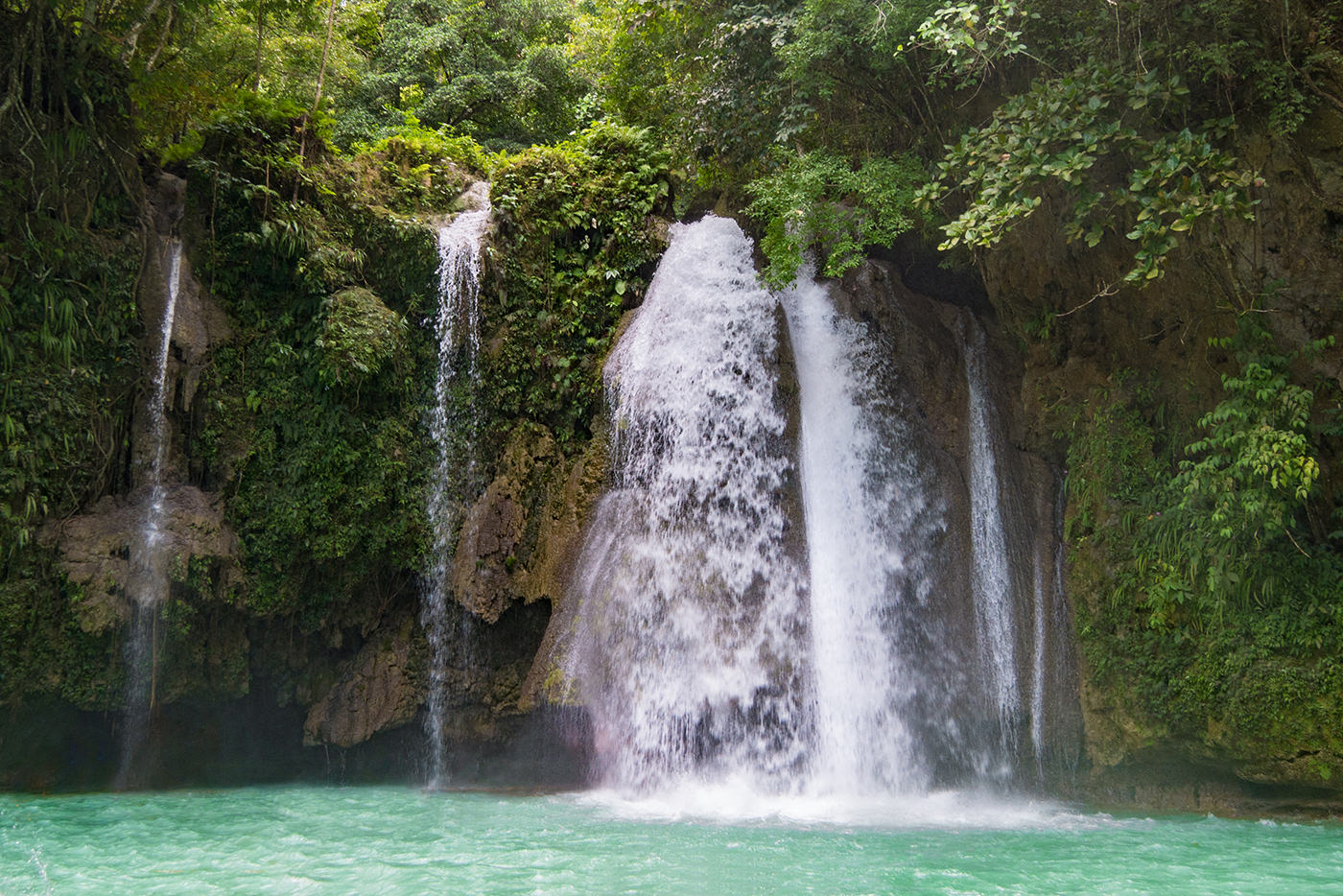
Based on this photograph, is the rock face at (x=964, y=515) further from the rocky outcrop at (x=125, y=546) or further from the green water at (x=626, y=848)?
the rocky outcrop at (x=125, y=546)

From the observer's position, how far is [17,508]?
8086 millimetres

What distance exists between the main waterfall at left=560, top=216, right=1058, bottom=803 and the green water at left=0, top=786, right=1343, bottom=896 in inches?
29.8

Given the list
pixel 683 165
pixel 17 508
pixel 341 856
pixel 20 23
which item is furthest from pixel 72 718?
pixel 683 165

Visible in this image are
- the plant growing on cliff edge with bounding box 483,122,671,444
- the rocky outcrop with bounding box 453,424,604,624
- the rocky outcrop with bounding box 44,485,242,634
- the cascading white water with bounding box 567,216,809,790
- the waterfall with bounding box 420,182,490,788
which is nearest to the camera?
the rocky outcrop with bounding box 44,485,242,634

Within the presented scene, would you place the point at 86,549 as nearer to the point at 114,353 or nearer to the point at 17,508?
the point at 17,508

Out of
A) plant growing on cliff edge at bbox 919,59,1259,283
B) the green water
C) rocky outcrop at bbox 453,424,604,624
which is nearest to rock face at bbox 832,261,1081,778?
the green water

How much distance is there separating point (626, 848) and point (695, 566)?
3548 mm

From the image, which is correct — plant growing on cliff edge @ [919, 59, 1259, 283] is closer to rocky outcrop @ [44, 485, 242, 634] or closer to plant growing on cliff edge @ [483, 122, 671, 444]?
plant growing on cliff edge @ [483, 122, 671, 444]

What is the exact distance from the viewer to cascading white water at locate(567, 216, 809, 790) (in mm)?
8445

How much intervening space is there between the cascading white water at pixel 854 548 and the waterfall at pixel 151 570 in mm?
6651

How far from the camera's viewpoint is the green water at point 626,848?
5098 millimetres

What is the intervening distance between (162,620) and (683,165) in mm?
8615

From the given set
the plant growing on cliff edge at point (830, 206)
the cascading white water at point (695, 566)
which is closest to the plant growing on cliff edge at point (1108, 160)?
the plant growing on cliff edge at point (830, 206)

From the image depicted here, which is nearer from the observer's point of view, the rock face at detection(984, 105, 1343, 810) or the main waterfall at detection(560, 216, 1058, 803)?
the rock face at detection(984, 105, 1343, 810)
